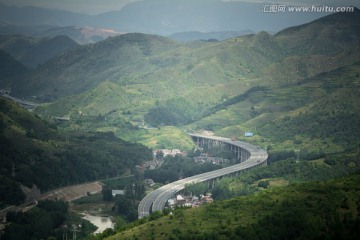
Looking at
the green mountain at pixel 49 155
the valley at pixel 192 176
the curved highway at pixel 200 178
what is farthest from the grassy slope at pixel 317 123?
the green mountain at pixel 49 155

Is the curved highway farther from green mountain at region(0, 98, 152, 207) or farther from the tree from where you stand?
green mountain at region(0, 98, 152, 207)

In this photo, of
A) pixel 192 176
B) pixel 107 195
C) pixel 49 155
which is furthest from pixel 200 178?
pixel 49 155

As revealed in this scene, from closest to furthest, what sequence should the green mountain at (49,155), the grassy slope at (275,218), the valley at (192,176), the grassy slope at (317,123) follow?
the grassy slope at (275,218)
the valley at (192,176)
the green mountain at (49,155)
the grassy slope at (317,123)

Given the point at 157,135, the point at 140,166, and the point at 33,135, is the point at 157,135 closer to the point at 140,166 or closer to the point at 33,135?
the point at 140,166

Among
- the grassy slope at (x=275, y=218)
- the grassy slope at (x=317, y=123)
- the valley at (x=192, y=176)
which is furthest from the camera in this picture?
the grassy slope at (x=317, y=123)

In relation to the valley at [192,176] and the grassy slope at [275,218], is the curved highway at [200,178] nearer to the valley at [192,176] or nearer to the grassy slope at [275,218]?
the valley at [192,176]

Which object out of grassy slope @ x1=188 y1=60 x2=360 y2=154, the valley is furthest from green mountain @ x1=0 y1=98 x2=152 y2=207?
grassy slope @ x1=188 y1=60 x2=360 y2=154

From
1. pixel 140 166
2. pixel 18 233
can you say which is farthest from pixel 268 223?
pixel 140 166
